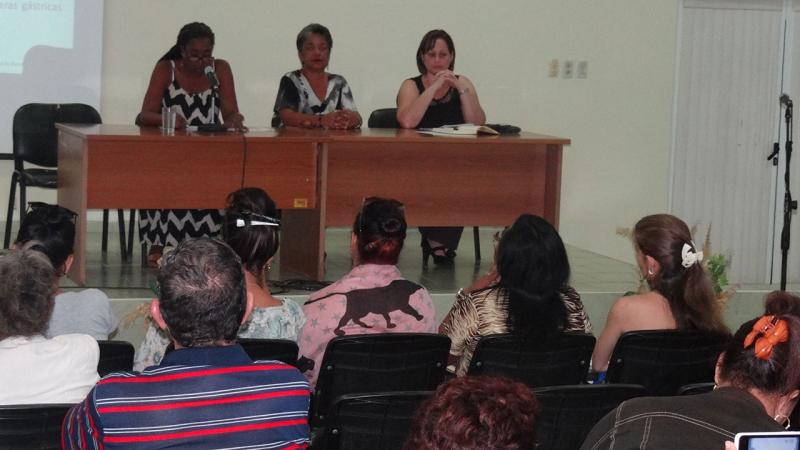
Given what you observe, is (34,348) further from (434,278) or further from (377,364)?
(434,278)

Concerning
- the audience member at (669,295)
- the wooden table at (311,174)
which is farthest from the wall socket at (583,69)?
the audience member at (669,295)

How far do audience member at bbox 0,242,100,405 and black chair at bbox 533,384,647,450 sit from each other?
3.53 feet

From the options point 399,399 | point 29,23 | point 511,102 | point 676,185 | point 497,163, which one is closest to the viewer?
point 399,399

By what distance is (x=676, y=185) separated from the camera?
8.97 meters

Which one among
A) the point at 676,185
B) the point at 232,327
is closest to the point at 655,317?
the point at 232,327

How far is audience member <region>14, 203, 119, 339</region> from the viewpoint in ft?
10.4

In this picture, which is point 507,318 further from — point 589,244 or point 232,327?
point 589,244

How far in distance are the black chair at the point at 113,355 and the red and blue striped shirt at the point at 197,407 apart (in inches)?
32.8

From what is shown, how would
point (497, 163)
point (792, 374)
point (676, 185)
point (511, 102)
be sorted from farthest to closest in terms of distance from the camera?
point (676, 185) → point (511, 102) → point (497, 163) → point (792, 374)

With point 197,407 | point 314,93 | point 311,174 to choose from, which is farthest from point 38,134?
point 197,407

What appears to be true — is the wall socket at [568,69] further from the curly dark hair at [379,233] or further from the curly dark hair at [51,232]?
the curly dark hair at [51,232]

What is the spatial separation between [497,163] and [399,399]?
3629 millimetres

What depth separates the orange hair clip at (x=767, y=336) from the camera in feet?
6.57

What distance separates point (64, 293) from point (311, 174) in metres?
2.49
